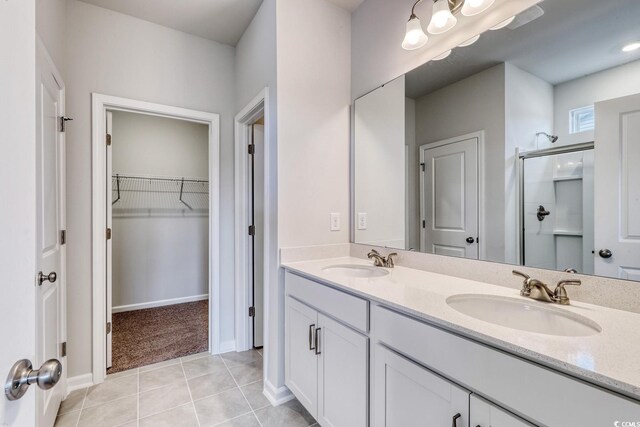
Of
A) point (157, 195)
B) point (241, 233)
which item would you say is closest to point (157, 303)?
point (157, 195)

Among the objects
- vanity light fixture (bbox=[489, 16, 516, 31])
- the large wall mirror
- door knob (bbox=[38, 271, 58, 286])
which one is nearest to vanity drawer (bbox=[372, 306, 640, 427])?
the large wall mirror

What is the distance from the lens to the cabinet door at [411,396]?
0.85 m

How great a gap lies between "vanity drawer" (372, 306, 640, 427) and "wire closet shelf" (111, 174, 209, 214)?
11.6ft

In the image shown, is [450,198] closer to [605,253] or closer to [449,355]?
[605,253]

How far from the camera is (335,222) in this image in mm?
2068

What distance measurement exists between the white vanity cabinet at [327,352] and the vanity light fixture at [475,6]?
1396 millimetres

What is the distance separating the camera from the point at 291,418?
66.9 inches

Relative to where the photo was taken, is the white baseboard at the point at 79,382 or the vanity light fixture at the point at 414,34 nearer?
the vanity light fixture at the point at 414,34

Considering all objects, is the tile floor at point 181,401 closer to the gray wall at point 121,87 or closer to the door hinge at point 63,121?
the gray wall at point 121,87

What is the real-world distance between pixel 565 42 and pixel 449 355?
129 cm

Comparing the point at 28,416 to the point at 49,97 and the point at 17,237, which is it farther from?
the point at 49,97

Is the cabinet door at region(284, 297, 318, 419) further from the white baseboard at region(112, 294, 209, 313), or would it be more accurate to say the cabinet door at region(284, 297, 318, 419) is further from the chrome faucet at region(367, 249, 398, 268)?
the white baseboard at region(112, 294, 209, 313)

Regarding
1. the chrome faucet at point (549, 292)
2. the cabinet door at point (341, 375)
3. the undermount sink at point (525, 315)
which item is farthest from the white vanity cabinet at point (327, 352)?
the chrome faucet at point (549, 292)

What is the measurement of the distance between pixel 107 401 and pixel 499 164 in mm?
2708
